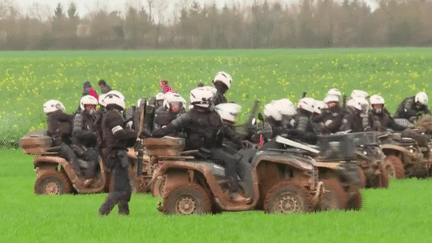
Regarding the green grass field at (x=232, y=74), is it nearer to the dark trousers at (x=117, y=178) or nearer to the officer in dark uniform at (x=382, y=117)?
the officer in dark uniform at (x=382, y=117)

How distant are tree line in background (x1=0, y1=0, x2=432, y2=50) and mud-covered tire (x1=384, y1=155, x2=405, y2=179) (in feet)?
254

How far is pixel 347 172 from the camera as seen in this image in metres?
18.6

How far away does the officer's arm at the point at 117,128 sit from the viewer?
17422 millimetres

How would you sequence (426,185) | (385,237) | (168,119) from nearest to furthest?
(385,237)
(168,119)
(426,185)

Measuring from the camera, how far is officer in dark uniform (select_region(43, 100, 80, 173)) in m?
23.7

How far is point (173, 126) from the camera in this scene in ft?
58.0

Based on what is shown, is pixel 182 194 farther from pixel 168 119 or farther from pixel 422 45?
pixel 422 45

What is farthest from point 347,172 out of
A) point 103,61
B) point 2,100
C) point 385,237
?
point 103,61

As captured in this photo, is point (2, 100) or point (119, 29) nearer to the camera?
point (2, 100)

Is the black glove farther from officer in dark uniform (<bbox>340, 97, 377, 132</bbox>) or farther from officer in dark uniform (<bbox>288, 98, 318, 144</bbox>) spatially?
officer in dark uniform (<bbox>340, 97, 377, 132</bbox>)

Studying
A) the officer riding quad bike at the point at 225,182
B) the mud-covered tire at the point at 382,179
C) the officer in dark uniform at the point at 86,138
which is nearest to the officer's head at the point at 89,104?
the officer in dark uniform at the point at 86,138

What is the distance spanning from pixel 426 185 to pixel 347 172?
280 inches

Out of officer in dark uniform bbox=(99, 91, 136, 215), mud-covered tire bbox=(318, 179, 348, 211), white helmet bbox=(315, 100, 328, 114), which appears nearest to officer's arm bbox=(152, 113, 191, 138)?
officer in dark uniform bbox=(99, 91, 136, 215)

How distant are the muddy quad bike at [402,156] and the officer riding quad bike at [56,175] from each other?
20.4 feet
